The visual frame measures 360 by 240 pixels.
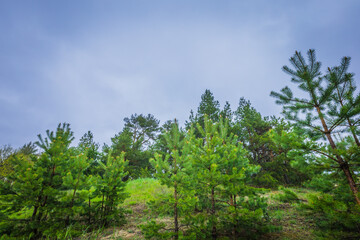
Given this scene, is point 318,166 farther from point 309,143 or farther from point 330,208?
point 330,208

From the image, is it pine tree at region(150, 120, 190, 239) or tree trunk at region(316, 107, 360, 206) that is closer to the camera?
tree trunk at region(316, 107, 360, 206)

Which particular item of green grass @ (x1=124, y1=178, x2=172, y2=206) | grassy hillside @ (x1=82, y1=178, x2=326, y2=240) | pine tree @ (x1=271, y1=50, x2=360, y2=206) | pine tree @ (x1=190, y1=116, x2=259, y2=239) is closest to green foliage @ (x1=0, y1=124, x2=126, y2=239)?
grassy hillside @ (x1=82, y1=178, x2=326, y2=240)

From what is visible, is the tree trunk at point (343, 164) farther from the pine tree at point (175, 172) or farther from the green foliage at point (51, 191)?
the green foliage at point (51, 191)

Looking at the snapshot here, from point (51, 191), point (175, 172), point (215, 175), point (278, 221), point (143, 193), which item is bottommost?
point (278, 221)

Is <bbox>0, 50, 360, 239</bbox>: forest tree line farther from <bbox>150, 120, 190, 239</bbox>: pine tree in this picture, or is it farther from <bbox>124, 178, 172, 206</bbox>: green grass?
<bbox>124, 178, 172, 206</bbox>: green grass

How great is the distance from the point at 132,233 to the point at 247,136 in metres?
14.6

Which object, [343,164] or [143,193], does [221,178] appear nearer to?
[343,164]

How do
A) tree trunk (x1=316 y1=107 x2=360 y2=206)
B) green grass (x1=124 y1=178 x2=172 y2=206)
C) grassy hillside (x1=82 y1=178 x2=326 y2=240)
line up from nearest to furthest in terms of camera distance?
1. tree trunk (x1=316 y1=107 x2=360 y2=206)
2. grassy hillside (x1=82 y1=178 x2=326 y2=240)
3. green grass (x1=124 y1=178 x2=172 y2=206)

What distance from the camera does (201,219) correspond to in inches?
154

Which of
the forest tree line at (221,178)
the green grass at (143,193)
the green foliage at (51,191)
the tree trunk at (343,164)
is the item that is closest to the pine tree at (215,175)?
the forest tree line at (221,178)

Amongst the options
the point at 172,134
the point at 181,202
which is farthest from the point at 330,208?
the point at 172,134

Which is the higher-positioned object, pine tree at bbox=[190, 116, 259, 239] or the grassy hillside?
pine tree at bbox=[190, 116, 259, 239]

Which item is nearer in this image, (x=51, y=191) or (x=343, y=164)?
(x=343, y=164)

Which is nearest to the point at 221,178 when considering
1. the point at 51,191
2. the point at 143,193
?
the point at 51,191
